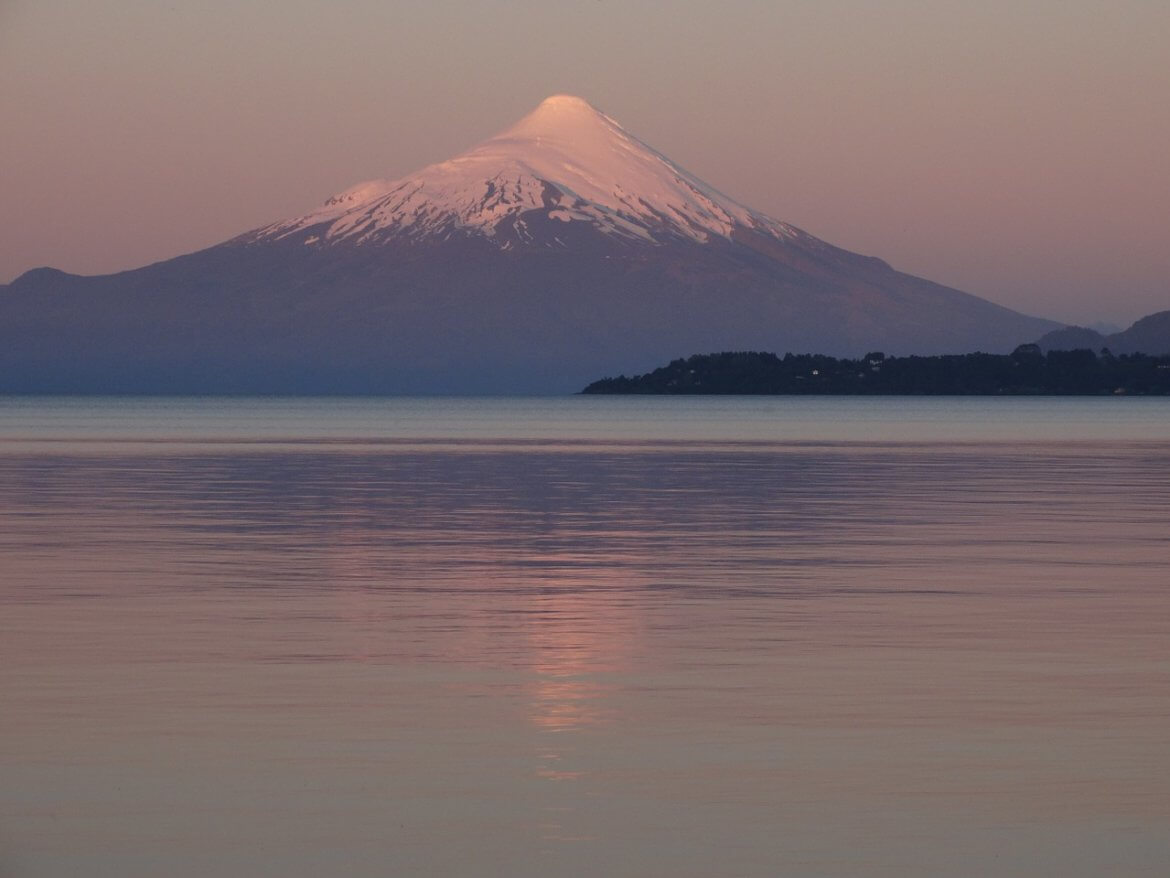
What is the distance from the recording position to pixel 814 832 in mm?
13297

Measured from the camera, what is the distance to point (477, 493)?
51.0m

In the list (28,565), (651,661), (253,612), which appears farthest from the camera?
(28,565)

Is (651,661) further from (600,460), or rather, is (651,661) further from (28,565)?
(600,460)

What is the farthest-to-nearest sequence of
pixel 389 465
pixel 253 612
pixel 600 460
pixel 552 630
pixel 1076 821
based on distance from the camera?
pixel 600 460 < pixel 389 465 < pixel 253 612 < pixel 552 630 < pixel 1076 821

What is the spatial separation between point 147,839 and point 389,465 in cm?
5727

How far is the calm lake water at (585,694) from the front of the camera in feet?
43.1

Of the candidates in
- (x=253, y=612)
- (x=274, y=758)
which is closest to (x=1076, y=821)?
(x=274, y=758)

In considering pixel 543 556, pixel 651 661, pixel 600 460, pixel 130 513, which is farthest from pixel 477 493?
pixel 651 661

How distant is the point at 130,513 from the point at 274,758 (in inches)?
1094

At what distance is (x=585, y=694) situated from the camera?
18297 millimetres

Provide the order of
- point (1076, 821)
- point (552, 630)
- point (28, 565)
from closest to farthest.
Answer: point (1076, 821), point (552, 630), point (28, 565)

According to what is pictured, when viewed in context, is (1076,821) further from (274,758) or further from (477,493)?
(477,493)

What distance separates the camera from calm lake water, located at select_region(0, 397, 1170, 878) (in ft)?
43.1

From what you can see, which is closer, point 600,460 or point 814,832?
point 814,832
